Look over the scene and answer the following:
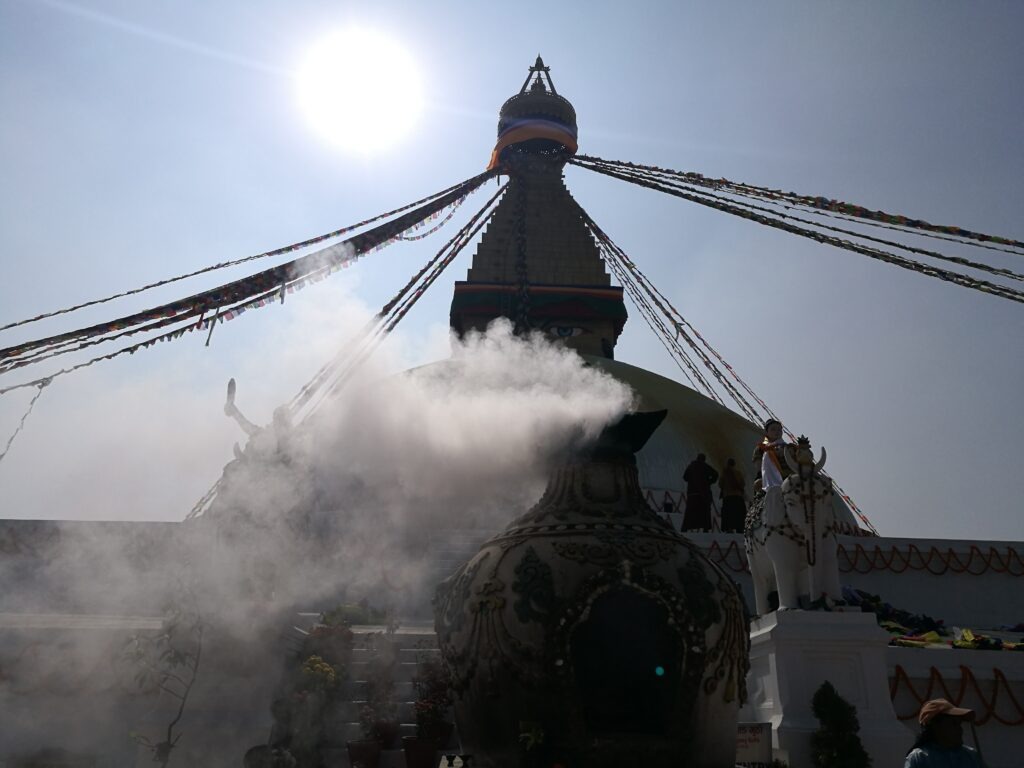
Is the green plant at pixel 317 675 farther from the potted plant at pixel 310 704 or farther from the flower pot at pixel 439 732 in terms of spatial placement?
the flower pot at pixel 439 732

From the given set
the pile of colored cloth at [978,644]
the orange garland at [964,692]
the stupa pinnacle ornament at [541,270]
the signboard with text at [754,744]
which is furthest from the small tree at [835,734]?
the stupa pinnacle ornament at [541,270]

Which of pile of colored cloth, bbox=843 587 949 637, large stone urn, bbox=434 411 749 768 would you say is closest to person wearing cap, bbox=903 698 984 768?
large stone urn, bbox=434 411 749 768

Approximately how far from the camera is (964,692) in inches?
286

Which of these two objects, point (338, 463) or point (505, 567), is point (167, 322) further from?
point (338, 463)

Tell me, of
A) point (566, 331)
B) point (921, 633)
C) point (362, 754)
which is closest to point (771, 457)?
point (921, 633)

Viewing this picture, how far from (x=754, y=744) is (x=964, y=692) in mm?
2620

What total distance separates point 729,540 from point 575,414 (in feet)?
24.2

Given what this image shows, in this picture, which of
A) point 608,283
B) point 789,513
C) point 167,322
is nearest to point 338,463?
point 167,322

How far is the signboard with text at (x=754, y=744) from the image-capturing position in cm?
611

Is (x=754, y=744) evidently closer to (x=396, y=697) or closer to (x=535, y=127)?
→ (x=396, y=697)

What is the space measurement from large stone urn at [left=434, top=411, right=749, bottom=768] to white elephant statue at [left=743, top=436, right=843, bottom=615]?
10.2ft

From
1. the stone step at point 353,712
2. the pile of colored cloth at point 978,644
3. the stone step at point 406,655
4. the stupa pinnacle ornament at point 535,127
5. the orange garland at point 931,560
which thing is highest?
the stupa pinnacle ornament at point 535,127

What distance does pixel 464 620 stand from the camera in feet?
13.0

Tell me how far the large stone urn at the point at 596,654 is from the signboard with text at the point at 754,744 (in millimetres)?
2556
